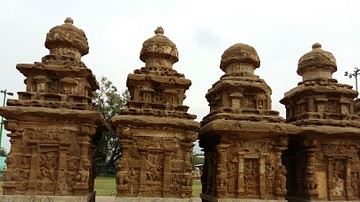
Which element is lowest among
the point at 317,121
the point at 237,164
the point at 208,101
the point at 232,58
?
the point at 237,164

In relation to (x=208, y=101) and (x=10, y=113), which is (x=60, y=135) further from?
(x=208, y=101)

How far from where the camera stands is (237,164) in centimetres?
970

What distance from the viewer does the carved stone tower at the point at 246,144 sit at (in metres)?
9.57

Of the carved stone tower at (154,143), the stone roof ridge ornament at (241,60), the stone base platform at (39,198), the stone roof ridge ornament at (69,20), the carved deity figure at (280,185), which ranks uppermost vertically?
the stone roof ridge ornament at (69,20)

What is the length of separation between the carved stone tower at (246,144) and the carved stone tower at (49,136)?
350 cm

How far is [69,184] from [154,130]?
2.62 m

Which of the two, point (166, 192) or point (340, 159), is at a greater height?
point (340, 159)

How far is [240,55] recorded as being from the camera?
11.2m

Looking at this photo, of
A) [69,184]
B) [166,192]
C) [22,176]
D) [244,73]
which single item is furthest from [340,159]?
[22,176]

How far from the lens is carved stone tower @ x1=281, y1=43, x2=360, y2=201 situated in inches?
408

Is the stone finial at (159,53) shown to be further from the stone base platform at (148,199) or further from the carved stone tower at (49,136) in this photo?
the stone base platform at (148,199)

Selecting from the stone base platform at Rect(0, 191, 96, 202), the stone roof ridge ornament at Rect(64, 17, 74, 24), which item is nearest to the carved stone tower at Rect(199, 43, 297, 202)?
the stone base platform at Rect(0, 191, 96, 202)

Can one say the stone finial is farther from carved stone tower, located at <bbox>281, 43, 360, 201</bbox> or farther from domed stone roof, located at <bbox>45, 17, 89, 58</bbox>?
carved stone tower, located at <bbox>281, 43, 360, 201</bbox>

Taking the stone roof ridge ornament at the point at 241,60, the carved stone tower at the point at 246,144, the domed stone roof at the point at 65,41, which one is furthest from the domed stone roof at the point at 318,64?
the domed stone roof at the point at 65,41
